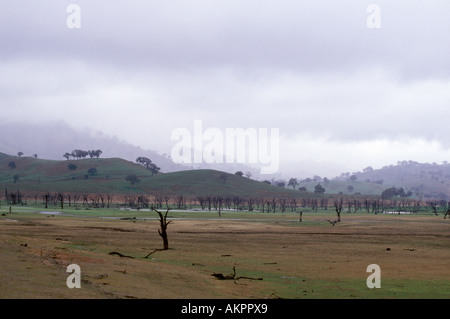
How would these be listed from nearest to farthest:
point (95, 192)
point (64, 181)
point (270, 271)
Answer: point (270, 271)
point (95, 192)
point (64, 181)

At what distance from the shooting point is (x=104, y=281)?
16922 mm

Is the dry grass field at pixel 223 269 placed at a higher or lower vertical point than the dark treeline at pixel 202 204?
higher

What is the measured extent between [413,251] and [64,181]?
177673mm

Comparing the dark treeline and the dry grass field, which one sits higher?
the dry grass field

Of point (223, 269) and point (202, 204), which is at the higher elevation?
point (223, 269)

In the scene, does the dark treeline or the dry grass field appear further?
the dark treeline

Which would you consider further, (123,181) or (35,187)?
(123,181)

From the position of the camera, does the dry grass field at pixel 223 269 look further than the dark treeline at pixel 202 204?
No

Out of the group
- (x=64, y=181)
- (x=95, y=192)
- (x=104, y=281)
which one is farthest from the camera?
(x=64, y=181)

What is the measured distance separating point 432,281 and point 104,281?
540 inches

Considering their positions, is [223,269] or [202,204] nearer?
[223,269]

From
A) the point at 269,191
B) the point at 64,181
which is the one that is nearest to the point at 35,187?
the point at 64,181
